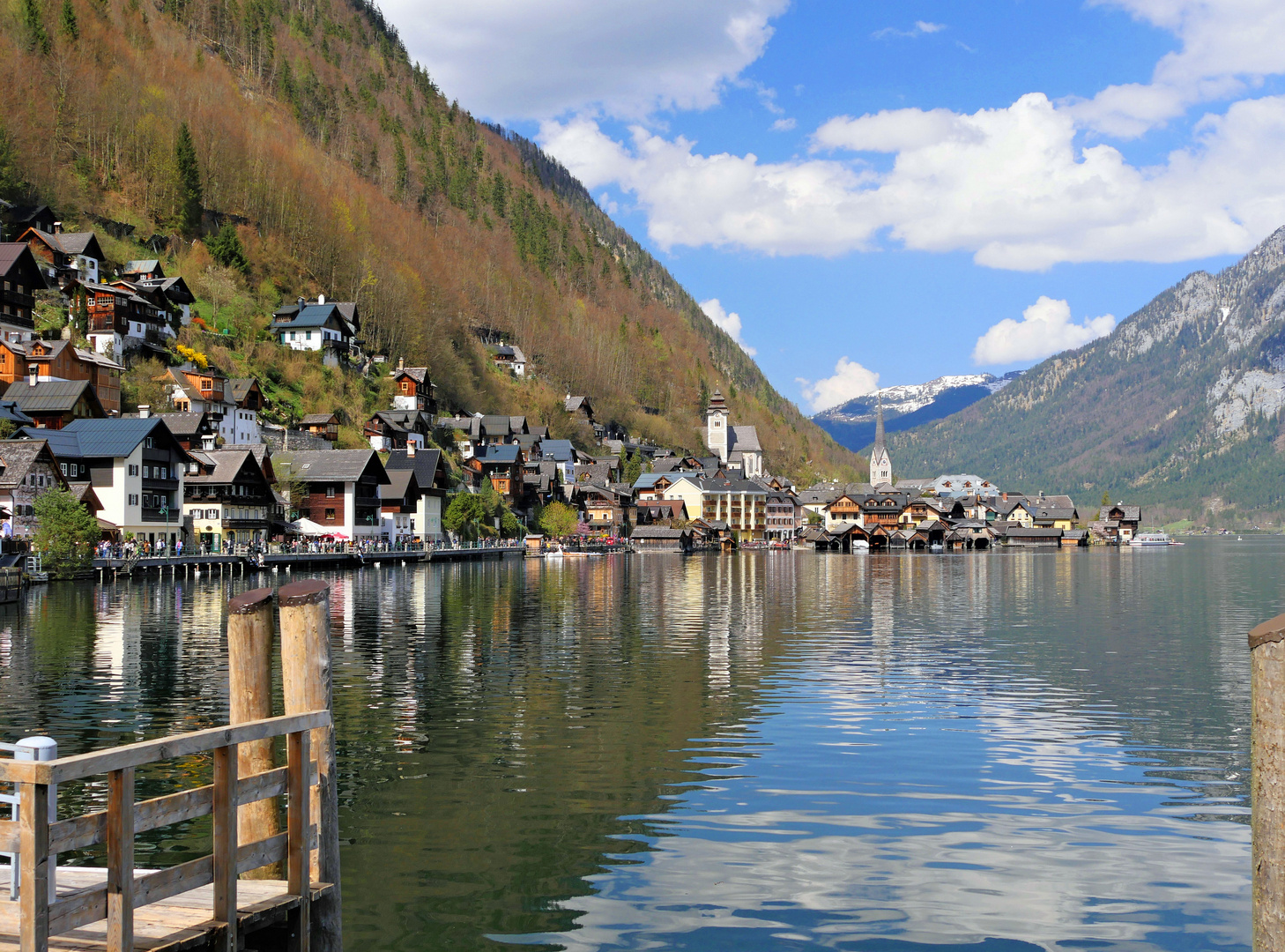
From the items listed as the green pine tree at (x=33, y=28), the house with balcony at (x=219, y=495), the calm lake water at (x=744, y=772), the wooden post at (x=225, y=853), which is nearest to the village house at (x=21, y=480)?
the house with balcony at (x=219, y=495)

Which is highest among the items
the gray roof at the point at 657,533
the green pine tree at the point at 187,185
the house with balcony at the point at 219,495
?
the green pine tree at the point at 187,185

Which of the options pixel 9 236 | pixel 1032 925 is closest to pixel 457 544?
pixel 9 236

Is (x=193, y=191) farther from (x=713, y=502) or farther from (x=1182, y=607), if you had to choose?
(x=1182, y=607)

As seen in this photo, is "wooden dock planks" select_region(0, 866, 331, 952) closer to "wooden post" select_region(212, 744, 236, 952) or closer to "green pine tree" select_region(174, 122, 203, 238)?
"wooden post" select_region(212, 744, 236, 952)

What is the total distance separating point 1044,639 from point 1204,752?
68.7 feet

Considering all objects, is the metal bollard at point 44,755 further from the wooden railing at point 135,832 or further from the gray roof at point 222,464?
the gray roof at point 222,464

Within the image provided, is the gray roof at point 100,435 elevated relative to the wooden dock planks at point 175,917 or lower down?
elevated

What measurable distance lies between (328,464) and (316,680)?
98.4 m

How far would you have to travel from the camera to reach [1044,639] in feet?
138

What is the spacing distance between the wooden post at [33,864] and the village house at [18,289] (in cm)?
9583

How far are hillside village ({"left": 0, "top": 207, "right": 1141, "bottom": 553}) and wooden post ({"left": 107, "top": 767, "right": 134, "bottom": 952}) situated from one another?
6449 cm

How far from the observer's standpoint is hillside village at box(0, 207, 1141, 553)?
79.8 m

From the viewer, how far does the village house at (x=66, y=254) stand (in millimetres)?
104312

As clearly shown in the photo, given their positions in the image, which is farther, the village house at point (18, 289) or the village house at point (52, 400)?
the village house at point (18, 289)
